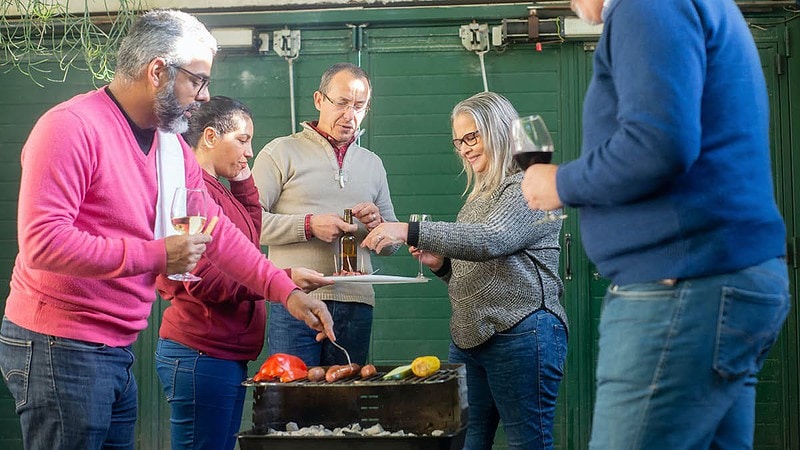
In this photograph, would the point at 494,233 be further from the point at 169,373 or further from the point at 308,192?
the point at 169,373

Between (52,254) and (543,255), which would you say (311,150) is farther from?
(52,254)

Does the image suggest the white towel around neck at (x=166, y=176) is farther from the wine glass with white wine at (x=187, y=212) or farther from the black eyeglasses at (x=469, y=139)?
the black eyeglasses at (x=469, y=139)

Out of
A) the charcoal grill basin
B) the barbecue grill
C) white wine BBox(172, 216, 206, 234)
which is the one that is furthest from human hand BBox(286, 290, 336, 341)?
white wine BBox(172, 216, 206, 234)

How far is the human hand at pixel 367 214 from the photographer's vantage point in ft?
10.8

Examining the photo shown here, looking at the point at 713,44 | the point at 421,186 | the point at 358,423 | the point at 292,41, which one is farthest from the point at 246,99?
the point at 713,44

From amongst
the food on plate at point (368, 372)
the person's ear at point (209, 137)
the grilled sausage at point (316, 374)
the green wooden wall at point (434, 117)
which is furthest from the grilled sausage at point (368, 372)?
the green wooden wall at point (434, 117)

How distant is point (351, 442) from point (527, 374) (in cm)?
73

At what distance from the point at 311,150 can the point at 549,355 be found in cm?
126

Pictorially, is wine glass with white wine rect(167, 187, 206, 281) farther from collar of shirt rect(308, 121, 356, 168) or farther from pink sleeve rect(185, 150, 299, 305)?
collar of shirt rect(308, 121, 356, 168)

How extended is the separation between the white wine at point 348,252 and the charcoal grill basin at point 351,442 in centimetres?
107

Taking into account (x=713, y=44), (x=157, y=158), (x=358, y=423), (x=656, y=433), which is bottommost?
(x=358, y=423)

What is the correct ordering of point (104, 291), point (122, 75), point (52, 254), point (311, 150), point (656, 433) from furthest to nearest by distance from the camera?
point (311, 150)
point (122, 75)
point (104, 291)
point (52, 254)
point (656, 433)

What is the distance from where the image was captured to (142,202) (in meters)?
2.22

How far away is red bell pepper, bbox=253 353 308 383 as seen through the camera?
2.40 metres
